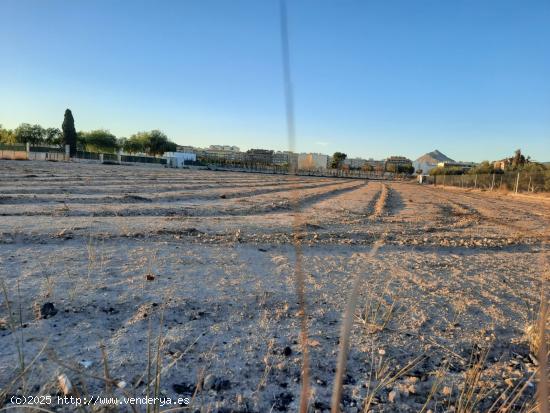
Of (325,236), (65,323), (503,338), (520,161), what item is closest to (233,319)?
(65,323)

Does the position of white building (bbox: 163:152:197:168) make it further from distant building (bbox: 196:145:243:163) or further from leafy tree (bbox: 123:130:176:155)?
leafy tree (bbox: 123:130:176:155)

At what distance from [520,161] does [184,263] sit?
62.1m

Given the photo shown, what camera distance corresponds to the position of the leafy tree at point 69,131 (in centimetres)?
6234

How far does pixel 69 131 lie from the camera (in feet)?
206

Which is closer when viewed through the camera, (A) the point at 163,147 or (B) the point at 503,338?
(B) the point at 503,338

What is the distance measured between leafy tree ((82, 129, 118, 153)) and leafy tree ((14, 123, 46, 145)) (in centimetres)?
847

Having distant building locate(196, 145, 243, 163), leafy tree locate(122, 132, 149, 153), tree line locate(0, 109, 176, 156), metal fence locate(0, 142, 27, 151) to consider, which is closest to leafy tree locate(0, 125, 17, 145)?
tree line locate(0, 109, 176, 156)

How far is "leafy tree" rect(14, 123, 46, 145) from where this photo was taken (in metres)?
73.5

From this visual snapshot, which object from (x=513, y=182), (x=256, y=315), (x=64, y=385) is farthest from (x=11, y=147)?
(x=64, y=385)

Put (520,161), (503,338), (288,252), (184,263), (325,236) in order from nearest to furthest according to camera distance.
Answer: (503,338) < (184,263) < (288,252) < (325,236) < (520,161)

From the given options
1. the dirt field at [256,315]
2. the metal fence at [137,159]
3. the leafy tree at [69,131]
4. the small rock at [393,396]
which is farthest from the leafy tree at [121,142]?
the small rock at [393,396]

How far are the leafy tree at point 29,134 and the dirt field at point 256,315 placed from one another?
82.4 m

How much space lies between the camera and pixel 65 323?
257cm

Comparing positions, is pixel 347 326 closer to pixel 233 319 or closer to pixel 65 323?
pixel 233 319
